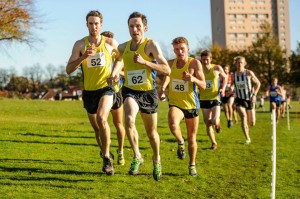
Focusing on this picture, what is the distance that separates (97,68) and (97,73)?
3.1 inches

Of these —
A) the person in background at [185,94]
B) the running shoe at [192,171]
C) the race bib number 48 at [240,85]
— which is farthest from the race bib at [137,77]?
the race bib number 48 at [240,85]

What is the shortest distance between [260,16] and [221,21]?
12.2m

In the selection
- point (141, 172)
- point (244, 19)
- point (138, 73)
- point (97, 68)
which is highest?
point (244, 19)

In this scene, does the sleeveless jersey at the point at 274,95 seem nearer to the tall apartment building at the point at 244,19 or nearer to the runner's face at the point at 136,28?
the runner's face at the point at 136,28

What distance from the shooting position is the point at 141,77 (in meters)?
7.17

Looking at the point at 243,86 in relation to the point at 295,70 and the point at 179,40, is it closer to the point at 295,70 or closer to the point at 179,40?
the point at 179,40

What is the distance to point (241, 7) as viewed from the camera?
14300 centimetres

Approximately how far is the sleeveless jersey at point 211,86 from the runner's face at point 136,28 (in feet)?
14.4

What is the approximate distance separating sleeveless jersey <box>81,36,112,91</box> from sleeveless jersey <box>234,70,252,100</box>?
6.30 m

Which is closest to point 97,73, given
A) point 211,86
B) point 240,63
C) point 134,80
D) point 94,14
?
point 134,80

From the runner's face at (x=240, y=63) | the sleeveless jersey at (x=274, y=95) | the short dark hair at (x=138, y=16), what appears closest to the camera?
the short dark hair at (x=138, y=16)

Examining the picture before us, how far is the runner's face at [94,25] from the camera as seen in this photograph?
23.9 feet

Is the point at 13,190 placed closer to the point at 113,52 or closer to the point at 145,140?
the point at 113,52

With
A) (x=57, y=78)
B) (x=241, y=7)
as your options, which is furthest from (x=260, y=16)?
(x=57, y=78)
